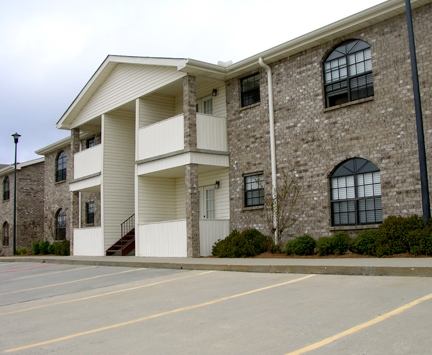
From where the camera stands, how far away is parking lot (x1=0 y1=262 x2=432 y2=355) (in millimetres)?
5773

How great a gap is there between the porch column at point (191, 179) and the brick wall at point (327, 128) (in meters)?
1.57

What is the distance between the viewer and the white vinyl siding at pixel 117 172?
2270 cm

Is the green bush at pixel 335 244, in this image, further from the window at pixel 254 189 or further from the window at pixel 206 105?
the window at pixel 206 105

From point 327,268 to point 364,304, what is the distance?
124 inches

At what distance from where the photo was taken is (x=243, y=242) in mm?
16516

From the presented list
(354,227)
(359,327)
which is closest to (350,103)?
(354,227)

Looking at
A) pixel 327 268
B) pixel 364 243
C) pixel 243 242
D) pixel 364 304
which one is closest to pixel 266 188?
pixel 243 242

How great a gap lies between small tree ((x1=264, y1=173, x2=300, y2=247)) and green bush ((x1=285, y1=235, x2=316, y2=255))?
1027 mm

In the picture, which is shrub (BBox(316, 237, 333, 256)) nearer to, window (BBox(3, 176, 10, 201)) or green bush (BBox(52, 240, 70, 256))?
green bush (BBox(52, 240, 70, 256))

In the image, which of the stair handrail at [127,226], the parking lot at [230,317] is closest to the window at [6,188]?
the stair handrail at [127,226]

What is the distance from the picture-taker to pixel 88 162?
78.7 feet

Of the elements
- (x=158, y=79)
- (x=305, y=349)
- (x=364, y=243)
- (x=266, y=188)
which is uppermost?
(x=158, y=79)

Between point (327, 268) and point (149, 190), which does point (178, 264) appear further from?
point (149, 190)

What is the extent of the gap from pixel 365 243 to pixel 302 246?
6.44 ft
